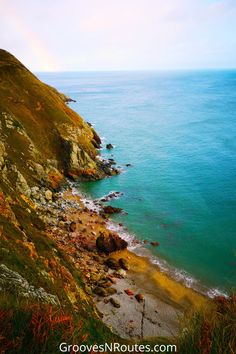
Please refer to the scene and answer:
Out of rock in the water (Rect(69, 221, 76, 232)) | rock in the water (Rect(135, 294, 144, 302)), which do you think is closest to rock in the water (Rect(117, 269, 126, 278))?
rock in the water (Rect(135, 294, 144, 302))

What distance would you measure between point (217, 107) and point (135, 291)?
14810cm

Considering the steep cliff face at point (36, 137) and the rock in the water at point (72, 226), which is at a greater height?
the steep cliff face at point (36, 137)

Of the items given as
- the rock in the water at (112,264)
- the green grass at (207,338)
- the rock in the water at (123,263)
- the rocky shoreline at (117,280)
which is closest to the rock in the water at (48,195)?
the rocky shoreline at (117,280)

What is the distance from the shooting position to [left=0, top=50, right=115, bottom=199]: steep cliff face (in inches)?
2237

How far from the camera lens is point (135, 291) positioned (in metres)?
35.1

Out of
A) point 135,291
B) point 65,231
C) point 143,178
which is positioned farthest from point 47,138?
point 135,291

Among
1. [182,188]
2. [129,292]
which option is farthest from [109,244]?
[182,188]

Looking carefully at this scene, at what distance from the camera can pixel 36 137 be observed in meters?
69.0

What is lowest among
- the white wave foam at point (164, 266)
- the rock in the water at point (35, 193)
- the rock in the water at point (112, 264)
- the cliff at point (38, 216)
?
the white wave foam at point (164, 266)

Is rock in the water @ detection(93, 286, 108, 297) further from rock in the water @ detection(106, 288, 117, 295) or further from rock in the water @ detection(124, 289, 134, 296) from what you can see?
rock in the water @ detection(124, 289, 134, 296)

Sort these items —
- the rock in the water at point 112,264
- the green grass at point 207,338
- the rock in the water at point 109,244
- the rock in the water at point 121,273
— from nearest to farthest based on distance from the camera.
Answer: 1. the green grass at point 207,338
2. the rock in the water at point 121,273
3. the rock in the water at point 112,264
4. the rock in the water at point 109,244

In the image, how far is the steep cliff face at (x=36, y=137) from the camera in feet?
186

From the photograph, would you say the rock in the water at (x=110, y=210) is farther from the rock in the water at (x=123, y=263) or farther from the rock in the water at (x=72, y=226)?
the rock in the water at (x=123, y=263)

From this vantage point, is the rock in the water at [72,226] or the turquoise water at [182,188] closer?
the turquoise water at [182,188]
